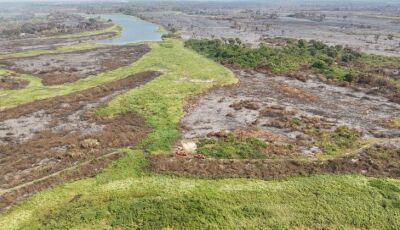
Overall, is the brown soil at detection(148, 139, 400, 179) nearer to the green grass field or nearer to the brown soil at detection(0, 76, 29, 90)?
the green grass field

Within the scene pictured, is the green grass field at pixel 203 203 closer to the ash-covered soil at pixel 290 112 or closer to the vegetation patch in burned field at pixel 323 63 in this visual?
the ash-covered soil at pixel 290 112

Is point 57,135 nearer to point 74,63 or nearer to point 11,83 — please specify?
point 11,83

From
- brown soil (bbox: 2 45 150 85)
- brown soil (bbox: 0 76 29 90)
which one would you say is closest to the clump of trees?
brown soil (bbox: 2 45 150 85)

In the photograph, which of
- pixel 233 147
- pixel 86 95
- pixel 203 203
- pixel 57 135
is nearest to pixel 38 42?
pixel 86 95

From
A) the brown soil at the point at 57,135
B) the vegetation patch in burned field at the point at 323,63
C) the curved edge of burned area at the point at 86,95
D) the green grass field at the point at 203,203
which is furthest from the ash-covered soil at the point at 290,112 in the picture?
the curved edge of burned area at the point at 86,95

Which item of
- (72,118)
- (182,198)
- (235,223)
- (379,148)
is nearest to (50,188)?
(182,198)

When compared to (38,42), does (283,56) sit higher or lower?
higher
